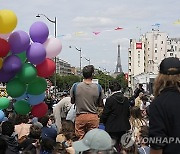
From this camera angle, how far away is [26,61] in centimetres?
632

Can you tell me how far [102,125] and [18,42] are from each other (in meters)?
2.39

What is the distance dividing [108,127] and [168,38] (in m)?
122

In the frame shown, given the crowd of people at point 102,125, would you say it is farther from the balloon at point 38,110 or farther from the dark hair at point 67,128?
the balloon at point 38,110

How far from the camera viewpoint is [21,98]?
6633 millimetres

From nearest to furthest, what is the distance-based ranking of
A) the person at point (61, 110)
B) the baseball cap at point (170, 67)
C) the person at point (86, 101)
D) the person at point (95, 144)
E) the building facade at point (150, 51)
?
the person at point (95, 144) → the baseball cap at point (170, 67) → the person at point (86, 101) → the person at point (61, 110) → the building facade at point (150, 51)

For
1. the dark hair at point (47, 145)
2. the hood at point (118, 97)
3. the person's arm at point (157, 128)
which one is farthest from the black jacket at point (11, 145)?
the person's arm at point (157, 128)

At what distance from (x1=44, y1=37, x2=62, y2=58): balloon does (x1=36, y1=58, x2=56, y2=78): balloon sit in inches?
4.2

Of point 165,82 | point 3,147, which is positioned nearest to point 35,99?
point 3,147

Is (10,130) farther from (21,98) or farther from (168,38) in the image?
(168,38)

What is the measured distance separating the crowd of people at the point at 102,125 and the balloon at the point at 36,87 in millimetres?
513

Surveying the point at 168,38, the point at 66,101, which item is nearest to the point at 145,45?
the point at 168,38

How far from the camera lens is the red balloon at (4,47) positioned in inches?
228

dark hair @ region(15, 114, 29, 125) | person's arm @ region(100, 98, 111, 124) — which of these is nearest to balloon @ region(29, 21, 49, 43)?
person's arm @ region(100, 98, 111, 124)

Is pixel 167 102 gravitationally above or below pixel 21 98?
above
